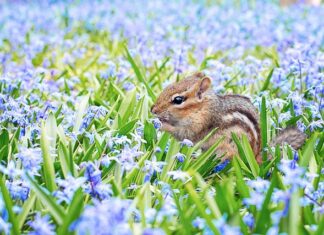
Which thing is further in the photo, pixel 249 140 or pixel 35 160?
pixel 249 140

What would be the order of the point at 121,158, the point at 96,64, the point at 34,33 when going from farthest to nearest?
the point at 34,33 → the point at 96,64 → the point at 121,158

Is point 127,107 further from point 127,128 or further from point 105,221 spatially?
point 105,221

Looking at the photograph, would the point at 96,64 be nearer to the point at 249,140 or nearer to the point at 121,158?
the point at 249,140

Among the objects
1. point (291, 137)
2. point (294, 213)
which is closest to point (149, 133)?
point (291, 137)

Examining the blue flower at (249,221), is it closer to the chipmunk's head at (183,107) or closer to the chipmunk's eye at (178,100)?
the chipmunk's head at (183,107)

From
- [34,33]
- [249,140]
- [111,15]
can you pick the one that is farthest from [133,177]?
[111,15]
